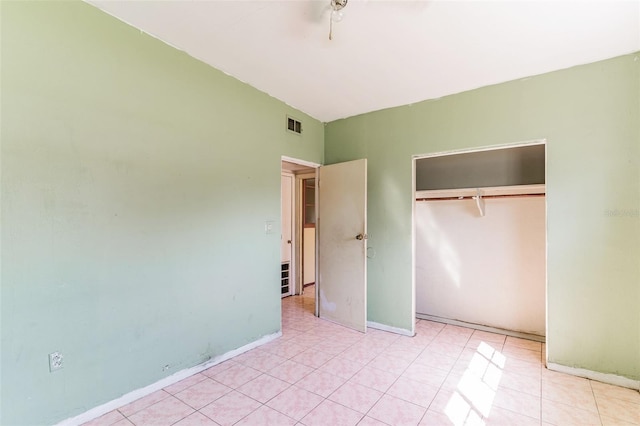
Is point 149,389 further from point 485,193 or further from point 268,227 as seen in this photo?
point 485,193

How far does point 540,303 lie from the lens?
320cm

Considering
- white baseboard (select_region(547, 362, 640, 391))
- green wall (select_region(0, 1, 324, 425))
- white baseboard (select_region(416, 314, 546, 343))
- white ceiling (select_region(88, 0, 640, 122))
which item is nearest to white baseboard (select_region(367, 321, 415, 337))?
white baseboard (select_region(416, 314, 546, 343))

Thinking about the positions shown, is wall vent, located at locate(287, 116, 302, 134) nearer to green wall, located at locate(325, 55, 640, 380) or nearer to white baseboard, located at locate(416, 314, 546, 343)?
green wall, located at locate(325, 55, 640, 380)

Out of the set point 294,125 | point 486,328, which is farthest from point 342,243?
point 486,328

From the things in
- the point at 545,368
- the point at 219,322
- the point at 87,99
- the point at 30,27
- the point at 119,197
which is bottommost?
the point at 545,368

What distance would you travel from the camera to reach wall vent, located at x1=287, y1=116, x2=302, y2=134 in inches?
139

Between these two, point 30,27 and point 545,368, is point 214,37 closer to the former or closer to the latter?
point 30,27

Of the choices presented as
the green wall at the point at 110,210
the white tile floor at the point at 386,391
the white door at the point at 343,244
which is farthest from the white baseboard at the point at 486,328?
the green wall at the point at 110,210

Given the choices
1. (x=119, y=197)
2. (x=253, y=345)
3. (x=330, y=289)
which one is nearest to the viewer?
(x=119, y=197)

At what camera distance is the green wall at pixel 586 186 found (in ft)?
7.77

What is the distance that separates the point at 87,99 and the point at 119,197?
25.4 inches

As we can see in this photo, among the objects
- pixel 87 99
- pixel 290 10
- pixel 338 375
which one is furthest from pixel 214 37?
pixel 338 375

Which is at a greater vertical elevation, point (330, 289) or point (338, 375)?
point (330, 289)

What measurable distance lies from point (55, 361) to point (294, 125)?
295cm
